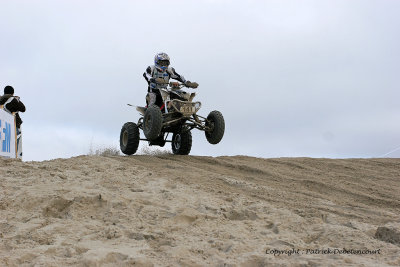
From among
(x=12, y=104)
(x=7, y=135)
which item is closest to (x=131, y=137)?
(x=7, y=135)

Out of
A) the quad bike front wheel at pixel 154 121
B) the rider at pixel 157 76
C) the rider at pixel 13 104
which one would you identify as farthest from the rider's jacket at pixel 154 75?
the rider at pixel 13 104

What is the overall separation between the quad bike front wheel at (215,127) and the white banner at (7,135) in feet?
12.9

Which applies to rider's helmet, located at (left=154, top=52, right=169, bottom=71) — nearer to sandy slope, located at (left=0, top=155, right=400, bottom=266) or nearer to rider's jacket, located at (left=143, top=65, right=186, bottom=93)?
rider's jacket, located at (left=143, top=65, right=186, bottom=93)

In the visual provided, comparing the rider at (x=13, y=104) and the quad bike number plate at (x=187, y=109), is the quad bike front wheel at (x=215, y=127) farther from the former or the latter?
the rider at (x=13, y=104)

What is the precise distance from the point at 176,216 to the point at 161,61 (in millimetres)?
5736

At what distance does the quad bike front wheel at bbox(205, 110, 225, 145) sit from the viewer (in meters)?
8.89

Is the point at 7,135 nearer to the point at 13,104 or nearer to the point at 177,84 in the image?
the point at 13,104

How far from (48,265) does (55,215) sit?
1.22 meters

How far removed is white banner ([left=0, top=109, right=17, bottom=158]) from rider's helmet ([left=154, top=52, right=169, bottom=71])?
10.6ft

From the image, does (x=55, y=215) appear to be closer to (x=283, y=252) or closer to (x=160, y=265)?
(x=160, y=265)

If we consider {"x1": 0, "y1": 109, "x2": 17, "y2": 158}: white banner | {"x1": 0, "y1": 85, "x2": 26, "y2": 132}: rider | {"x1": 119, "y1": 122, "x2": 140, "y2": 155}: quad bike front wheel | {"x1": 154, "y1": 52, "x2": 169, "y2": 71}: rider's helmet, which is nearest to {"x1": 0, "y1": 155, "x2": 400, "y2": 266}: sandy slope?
{"x1": 0, "y1": 109, "x2": 17, "y2": 158}: white banner

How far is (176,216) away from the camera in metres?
4.20

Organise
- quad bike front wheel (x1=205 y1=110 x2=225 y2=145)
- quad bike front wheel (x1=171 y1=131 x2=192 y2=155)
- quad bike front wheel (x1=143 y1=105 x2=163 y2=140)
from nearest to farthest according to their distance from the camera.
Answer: quad bike front wheel (x1=143 y1=105 x2=163 y2=140) → quad bike front wheel (x1=205 y1=110 x2=225 y2=145) → quad bike front wheel (x1=171 y1=131 x2=192 y2=155)

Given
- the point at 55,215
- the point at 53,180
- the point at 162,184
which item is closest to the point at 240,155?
the point at 162,184
